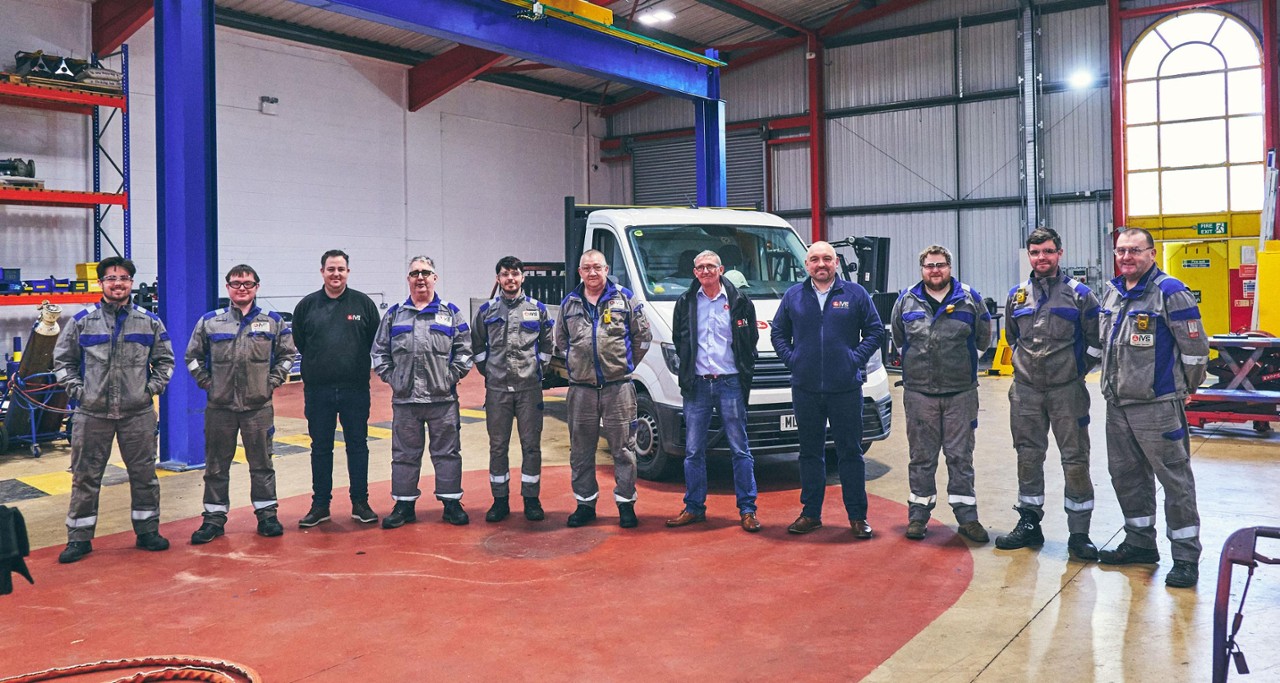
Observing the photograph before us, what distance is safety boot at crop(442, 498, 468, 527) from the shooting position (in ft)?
19.9

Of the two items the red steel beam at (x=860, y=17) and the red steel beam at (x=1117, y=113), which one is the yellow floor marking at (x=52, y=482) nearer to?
the red steel beam at (x=1117, y=113)

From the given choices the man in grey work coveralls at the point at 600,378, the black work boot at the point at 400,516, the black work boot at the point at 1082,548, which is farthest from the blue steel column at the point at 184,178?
the black work boot at the point at 1082,548

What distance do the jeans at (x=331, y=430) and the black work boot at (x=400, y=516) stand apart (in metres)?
0.25

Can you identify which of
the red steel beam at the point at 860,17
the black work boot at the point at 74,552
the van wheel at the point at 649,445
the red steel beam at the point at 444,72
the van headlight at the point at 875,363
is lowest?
the black work boot at the point at 74,552

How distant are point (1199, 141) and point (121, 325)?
59.7 ft

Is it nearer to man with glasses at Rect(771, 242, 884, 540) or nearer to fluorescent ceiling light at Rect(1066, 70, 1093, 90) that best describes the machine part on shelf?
man with glasses at Rect(771, 242, 884, 540)

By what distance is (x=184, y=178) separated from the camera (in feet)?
25.4

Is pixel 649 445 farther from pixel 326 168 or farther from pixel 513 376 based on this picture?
pixel 326 168

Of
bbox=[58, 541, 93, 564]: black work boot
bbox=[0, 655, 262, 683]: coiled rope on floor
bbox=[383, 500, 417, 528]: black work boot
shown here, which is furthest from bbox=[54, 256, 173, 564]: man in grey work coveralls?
bbox=[0, 655, 262, 683]: coiled rope on floor

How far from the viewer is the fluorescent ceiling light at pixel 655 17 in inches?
706

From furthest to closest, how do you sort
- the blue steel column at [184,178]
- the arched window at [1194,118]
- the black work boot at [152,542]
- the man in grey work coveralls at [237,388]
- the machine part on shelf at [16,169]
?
the arched window at [1194,118] → the machine part on shelf at [16,169] → the blue steel column at [184,178] → the man in grey work coveralls at [237,388] → the black work boot at [152,542]

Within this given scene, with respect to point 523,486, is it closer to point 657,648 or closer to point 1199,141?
point 657,648

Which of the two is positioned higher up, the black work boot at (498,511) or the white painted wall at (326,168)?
the white painted wall at (326,168)

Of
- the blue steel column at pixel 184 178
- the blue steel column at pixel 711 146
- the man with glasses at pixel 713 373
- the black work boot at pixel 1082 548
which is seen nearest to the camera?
the black work boot at pixel 1082 548
